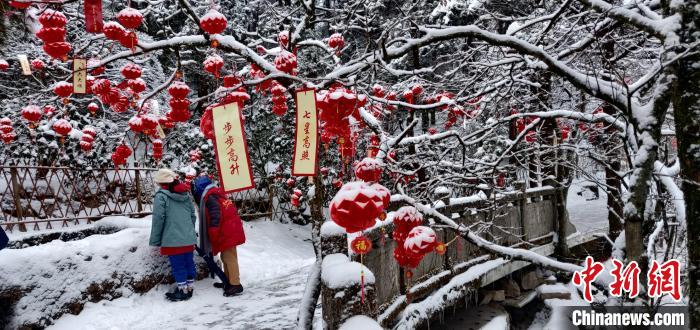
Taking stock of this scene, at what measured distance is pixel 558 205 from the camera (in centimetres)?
1183

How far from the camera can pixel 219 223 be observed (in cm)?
794

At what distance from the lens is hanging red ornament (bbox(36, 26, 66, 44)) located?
5441 mm

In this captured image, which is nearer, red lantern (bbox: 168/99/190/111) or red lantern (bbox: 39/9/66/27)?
red lantern (bbox: 39/9/66/27)

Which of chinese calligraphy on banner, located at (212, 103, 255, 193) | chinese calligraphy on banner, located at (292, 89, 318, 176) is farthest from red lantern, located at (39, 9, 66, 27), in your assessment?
chinese calligraphy on banner, located at (292, 89, 318, 176)

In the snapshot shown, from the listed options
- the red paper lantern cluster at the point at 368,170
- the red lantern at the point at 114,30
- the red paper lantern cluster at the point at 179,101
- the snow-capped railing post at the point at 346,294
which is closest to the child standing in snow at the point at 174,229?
the red paper lantern cluster at the point at 179,101

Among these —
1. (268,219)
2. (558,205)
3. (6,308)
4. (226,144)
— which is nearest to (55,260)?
(6,308)

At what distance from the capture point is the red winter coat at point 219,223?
782cm

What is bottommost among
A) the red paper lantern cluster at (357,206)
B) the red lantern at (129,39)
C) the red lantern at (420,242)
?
the red lantern at (420,242)

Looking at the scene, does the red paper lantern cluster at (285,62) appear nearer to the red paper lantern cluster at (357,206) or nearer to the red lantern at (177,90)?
the red lantern at (177,90)

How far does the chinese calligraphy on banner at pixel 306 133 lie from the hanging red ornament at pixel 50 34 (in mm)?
3177

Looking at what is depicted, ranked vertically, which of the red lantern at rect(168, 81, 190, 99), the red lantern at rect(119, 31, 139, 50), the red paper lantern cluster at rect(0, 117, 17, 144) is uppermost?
the red lantern at rect(119, 31, 139, 50)

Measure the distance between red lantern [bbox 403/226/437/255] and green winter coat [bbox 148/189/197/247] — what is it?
15.2 feet

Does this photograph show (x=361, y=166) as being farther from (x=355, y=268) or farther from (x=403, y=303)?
(x=403, y=303)

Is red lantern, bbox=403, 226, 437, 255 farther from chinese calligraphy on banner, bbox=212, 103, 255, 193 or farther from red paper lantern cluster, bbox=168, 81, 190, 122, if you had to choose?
red paper lantern cluster, bbox=168, 81, 190, 122
